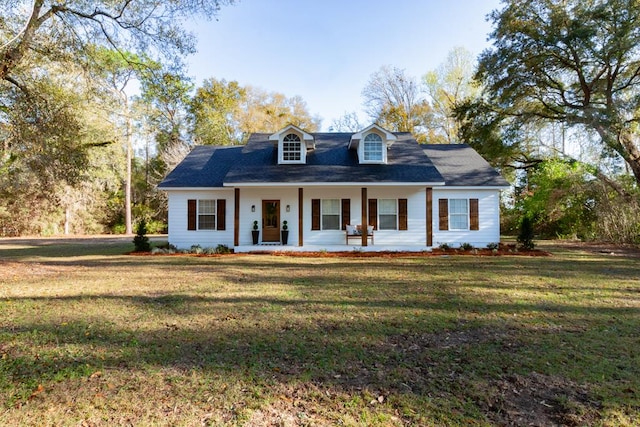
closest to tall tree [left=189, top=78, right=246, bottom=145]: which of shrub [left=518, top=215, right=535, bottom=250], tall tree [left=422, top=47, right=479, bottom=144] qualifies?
tall tree [left=422, top=47, right=479, bottom=144]

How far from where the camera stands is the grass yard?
290 centimetres

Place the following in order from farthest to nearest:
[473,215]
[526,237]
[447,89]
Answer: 1. [447,89]
2. [473,215]
3. [526,237]

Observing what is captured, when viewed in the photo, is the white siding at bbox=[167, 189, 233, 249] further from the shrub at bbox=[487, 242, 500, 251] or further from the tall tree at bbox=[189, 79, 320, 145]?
the tall tree at bbox=[189, 79, 320, 145]

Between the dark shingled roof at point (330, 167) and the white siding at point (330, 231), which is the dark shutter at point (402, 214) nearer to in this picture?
the white siding at point (330, 231)

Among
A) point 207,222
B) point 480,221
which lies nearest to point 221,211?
point 207,222

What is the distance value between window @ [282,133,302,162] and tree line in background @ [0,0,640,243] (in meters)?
4.77

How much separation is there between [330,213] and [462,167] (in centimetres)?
668

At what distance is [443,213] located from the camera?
15383mm

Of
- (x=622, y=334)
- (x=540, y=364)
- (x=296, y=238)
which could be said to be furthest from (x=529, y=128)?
(x=540, y=364)

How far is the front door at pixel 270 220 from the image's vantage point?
1518cm

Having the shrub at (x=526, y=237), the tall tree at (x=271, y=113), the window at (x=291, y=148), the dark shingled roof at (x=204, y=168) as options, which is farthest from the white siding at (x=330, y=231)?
the tall tree at (x=271, y=113)

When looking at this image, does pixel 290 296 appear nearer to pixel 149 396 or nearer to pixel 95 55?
pixel 149 396

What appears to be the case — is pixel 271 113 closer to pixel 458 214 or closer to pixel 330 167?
pixel 330 167

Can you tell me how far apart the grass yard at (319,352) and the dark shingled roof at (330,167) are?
692 cm
